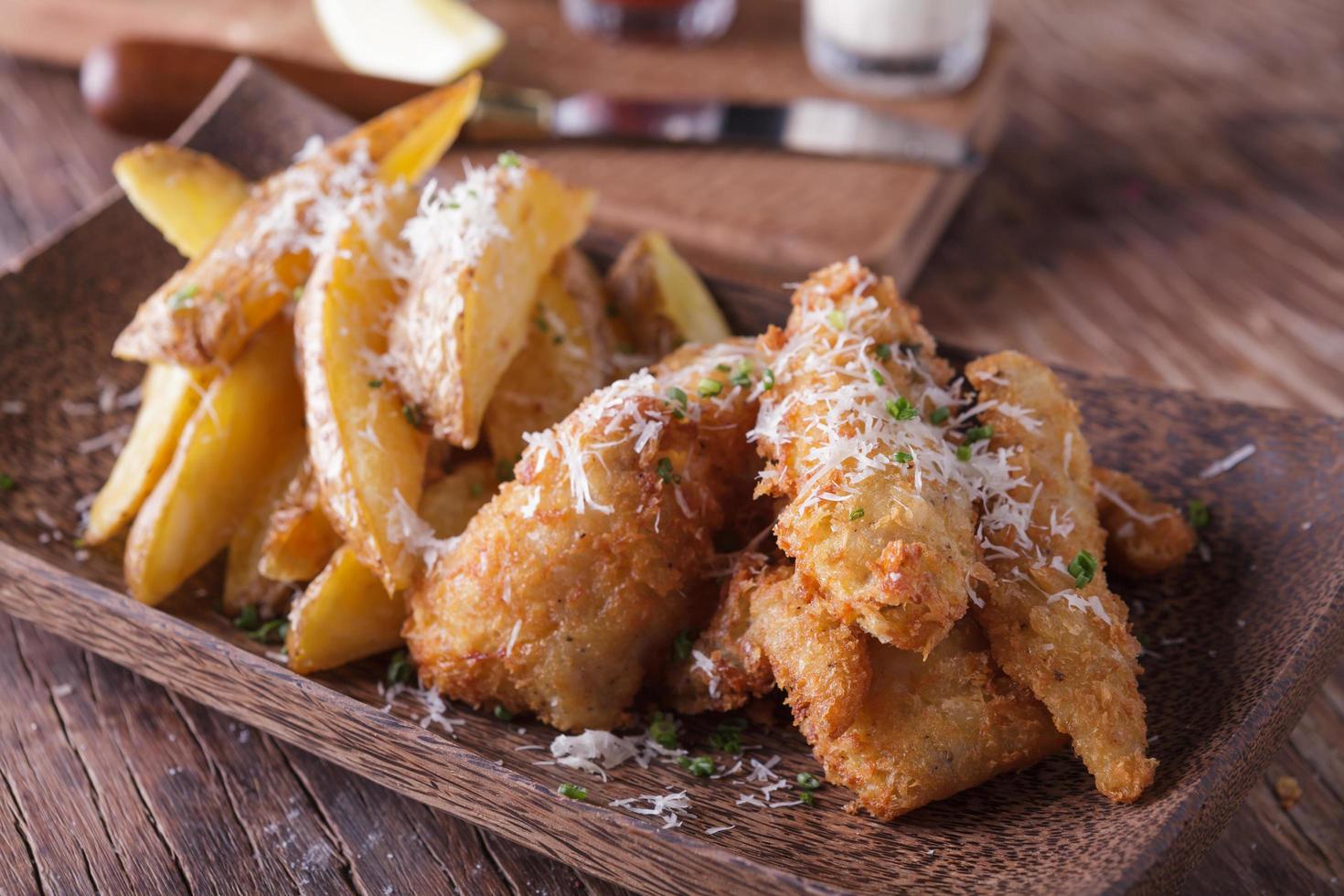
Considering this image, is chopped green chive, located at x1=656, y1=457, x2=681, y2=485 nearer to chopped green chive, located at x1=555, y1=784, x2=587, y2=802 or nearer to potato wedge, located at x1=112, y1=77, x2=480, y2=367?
chopped green chive, located at x1=555, y1=784, x2=587, y2=802

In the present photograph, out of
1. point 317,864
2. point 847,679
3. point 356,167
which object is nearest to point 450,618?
point 317,864

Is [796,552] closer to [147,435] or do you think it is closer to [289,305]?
[289,305]

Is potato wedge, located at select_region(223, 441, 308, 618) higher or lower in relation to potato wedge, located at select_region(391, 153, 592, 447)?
lower

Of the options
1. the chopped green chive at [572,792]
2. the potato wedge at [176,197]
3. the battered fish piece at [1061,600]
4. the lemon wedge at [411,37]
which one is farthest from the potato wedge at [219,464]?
the lemon wedge at [411,37]

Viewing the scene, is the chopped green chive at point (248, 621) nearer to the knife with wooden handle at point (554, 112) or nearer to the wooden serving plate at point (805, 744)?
the wooden serving plate at point (805, 744)

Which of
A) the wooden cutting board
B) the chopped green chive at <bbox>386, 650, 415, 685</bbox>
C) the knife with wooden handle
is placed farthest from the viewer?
the knife with wooden handle

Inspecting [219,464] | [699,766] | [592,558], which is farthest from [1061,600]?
[219,464]

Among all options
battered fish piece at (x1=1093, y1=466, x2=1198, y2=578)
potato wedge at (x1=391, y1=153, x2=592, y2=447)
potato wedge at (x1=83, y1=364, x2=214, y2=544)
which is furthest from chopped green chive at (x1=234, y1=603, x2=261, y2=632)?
battered fish piece at (x1=1093, y1=466, x2=1198, y2=578)

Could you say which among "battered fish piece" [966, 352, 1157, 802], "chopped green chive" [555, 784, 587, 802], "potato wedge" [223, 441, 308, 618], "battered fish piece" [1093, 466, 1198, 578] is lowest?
"potato wedge" [223, 441, 308, 618]
